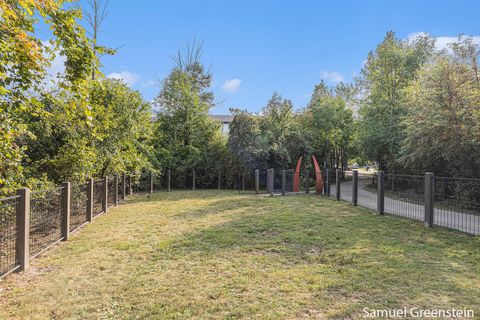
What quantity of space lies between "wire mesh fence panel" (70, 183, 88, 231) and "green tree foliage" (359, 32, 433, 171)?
14.8 metres

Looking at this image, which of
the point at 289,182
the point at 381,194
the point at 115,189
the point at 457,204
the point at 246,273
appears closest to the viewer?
the point at 246,273

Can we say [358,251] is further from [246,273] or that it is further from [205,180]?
[205,180]

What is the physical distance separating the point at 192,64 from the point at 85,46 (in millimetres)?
23830

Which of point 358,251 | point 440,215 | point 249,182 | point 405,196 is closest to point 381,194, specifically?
point 405,196

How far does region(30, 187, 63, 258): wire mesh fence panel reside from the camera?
18.6 ft

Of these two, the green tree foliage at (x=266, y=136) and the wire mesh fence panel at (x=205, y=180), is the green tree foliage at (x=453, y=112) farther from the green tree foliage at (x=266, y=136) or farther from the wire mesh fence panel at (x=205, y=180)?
the wire mesh fence panel at (x=205, y=180)

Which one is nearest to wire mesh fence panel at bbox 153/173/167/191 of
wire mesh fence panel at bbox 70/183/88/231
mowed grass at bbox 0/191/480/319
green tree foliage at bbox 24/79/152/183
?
green tree foliage at bbox 24/79/152/183

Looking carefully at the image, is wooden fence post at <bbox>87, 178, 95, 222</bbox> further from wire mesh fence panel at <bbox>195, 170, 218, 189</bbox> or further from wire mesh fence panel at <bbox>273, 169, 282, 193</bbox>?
wire mesh fence panel at <bbox>195, 170, 218, 189</bbox>

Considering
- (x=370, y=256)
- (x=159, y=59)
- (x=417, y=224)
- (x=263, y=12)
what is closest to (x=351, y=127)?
(x=263, y=12)

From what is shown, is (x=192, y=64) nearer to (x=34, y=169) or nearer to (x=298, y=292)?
(x=34, y=169)

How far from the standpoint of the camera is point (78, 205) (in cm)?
768

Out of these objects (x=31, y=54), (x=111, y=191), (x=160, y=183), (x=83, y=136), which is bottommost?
(x=160, y=183)

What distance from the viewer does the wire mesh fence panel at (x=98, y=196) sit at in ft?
29.6

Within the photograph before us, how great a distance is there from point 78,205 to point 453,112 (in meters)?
11.4
